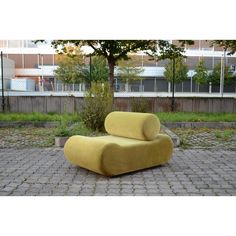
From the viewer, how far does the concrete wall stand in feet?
39.8

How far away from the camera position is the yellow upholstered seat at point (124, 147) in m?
4.34

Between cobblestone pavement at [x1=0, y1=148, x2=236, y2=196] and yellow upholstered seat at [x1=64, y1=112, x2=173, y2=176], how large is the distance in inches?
6.8

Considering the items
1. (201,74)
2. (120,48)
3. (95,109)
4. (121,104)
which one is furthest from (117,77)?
(95,109)

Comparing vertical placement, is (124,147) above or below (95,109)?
below

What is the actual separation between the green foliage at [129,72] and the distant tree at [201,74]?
211 inches

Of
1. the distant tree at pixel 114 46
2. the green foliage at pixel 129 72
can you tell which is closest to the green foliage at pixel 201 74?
the green foliage at pixel 129 72

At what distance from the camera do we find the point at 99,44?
12203 mm

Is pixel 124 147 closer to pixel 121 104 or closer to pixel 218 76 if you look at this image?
pixel 121 104

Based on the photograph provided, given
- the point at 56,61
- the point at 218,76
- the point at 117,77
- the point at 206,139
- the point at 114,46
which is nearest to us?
the point at 206,139

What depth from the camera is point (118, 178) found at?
14.6 feet

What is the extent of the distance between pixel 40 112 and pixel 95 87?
196 inches

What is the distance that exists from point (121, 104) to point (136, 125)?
741 centimetres

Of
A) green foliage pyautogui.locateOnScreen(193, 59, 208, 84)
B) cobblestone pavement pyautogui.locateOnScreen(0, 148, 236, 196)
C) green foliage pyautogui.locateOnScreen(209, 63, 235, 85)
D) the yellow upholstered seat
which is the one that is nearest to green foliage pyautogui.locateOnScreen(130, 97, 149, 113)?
cobblestone pavement pyautogui.locateOnScreen(0, 148, 236, 196)

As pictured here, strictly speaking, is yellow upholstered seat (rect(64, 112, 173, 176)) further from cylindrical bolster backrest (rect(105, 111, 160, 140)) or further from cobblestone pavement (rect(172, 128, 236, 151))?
cobblestone pavement (rect(172, 128, 236, 151))
